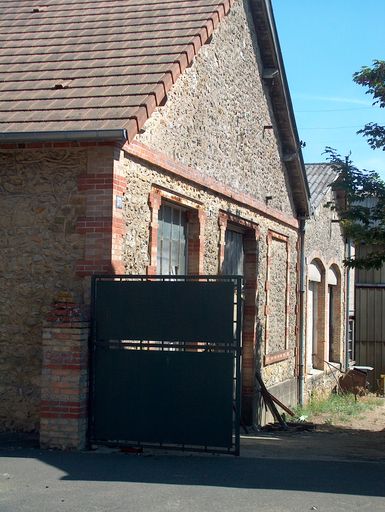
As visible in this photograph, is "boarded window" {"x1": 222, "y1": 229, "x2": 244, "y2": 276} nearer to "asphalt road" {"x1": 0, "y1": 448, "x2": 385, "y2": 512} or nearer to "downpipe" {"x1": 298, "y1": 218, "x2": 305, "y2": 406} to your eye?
"downpipe" {"x1": 298, "y1": 218, "x2": 305, "y2": 406}

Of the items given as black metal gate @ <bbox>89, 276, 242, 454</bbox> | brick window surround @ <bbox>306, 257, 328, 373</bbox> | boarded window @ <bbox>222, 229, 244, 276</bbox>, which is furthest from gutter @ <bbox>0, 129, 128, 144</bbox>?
brick window surround @ <bbox>306, 257, 328, 373</bbox>

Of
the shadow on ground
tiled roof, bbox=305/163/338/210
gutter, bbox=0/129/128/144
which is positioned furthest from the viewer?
tiled roof, bbox=305/163/338/210

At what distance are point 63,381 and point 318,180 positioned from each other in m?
15.5

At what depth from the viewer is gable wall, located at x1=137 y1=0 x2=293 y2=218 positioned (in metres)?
11.9

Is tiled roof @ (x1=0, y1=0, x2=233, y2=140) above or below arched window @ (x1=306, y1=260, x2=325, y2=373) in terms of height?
above

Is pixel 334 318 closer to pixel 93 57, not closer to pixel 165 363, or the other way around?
pixel 93 57

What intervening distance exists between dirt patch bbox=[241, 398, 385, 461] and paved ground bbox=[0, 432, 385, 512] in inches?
7.6

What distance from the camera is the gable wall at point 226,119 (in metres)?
11.9

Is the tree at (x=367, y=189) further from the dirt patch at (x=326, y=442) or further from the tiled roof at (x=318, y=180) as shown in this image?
the tiled roof at (x=318, y=180)

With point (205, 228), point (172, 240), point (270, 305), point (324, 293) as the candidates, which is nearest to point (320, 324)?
point (324, 293)

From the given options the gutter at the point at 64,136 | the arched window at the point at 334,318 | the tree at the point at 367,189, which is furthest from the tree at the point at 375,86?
the arched window at the point at 334,318

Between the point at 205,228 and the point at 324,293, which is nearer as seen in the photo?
the point at 205,228

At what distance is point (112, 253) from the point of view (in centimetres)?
974

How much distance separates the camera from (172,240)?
12.2 metres
